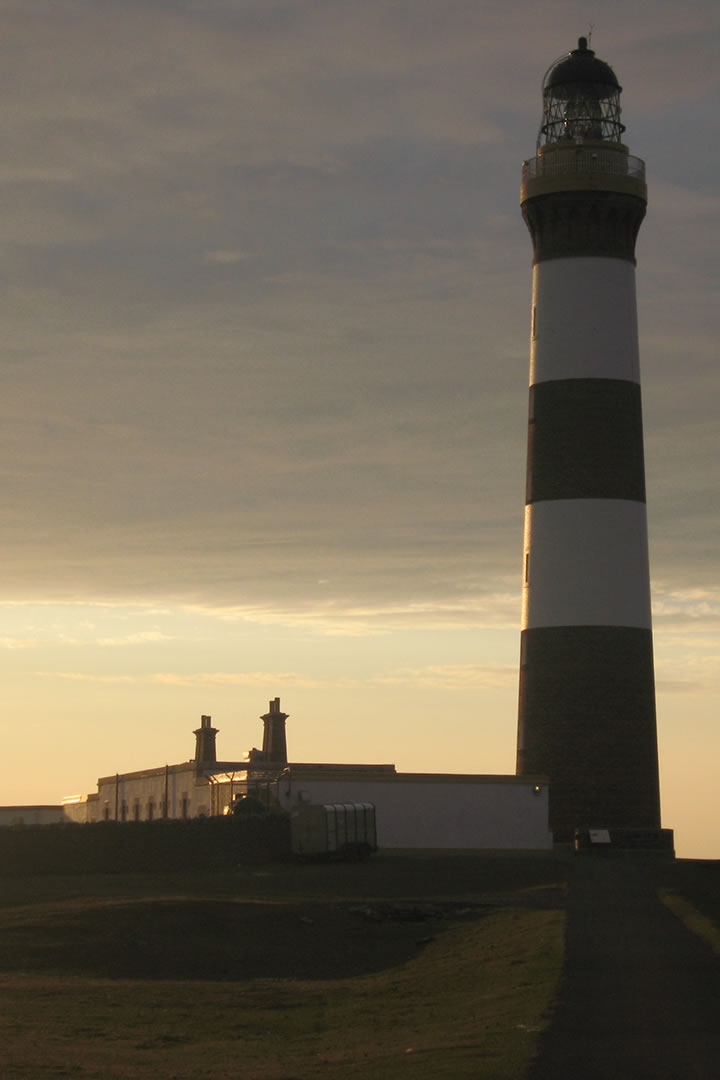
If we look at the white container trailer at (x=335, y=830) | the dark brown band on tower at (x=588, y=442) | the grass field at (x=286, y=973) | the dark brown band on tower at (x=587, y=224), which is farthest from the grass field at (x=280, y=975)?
the dark brown band on tower at (x=587, y=224)

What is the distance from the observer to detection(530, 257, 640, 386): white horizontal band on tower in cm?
5581

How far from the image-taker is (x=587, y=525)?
5494 centimetres

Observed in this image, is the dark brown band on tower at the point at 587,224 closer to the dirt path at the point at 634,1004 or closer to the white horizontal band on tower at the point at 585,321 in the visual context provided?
the white horizontal band on tower at the point at 585,321

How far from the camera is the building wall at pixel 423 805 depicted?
59.5 metres

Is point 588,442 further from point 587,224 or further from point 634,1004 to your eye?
point 634,1004

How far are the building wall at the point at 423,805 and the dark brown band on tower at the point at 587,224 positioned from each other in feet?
61.9

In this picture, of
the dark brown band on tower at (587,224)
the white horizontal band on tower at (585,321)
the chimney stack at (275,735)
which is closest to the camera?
the white horizontal band on tower at (585,321)

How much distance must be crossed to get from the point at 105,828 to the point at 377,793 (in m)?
10.1

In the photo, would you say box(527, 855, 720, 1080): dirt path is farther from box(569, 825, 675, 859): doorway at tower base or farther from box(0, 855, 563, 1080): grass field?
box(569, 825, 675, 859): doorway at tower base

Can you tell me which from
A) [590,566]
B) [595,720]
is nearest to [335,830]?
[595,720]

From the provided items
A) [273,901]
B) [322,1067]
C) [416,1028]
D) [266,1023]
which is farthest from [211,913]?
[322,1067]

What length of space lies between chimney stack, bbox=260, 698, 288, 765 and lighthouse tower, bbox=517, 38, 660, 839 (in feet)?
90.0

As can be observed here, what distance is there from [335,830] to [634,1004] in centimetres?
3673

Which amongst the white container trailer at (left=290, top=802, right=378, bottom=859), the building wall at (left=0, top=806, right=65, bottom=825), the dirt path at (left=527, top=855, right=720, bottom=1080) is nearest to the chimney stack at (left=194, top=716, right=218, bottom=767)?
the building wall at (left=0, top=806, right=65, bottom=825)
